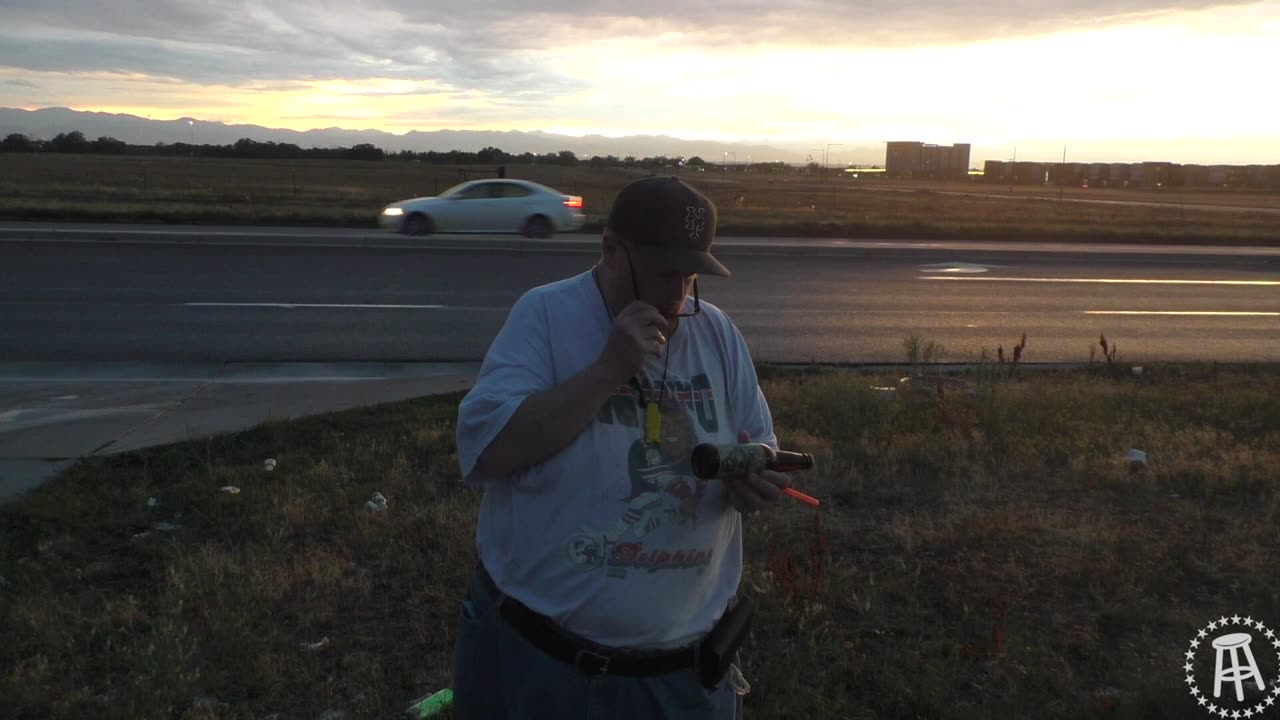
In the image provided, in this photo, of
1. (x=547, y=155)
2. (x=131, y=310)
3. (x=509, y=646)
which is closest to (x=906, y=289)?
(x=131, y=310)

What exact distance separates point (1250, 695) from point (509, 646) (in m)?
2.76

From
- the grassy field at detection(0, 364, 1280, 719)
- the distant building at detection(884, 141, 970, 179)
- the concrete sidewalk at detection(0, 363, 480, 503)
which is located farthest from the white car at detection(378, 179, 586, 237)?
the distant building at detection(884, 141, 970, 179)

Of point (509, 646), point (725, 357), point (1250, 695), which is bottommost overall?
point (1250, 695)

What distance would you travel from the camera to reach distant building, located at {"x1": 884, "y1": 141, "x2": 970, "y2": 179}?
108 m

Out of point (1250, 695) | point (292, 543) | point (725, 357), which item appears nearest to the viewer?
point (725, 357)

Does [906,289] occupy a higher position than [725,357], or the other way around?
[725,357]

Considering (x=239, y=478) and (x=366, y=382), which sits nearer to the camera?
(x=239, y=478)

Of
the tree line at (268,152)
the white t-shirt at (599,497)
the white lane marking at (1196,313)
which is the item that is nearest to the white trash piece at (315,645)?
the white t-shirt at (599,497)

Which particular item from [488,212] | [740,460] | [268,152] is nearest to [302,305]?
[488,212]

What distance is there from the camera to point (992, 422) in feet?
22.5

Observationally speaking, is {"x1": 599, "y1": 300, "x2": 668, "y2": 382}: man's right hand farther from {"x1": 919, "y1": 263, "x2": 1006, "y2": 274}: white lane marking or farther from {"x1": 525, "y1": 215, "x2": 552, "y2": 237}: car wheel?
{"x1": 525, "y1": 215, "x2": 552, "y2": 237}: car wheel

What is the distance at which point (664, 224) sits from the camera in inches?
82.4

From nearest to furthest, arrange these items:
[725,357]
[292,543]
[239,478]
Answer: [725,357]
[292,543]
[239,478]

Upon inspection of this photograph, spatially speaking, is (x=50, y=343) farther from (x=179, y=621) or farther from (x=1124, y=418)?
(x=1124, y=418)
